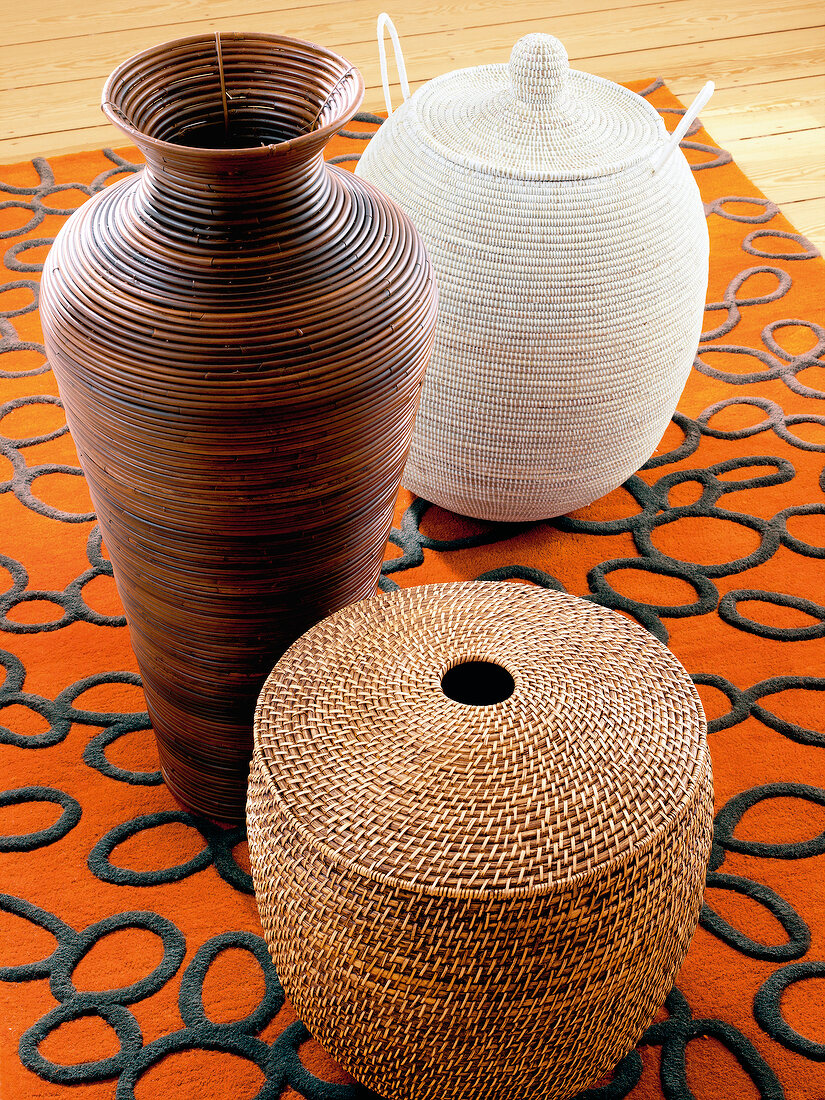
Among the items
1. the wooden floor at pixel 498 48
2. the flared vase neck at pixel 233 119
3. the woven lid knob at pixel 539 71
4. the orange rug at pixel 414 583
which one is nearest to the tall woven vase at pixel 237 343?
the flared vase neck at pixel 233 119

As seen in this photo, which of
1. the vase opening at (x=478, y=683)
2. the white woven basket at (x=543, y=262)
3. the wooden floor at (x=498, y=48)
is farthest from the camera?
the wooden floor at (x=498, y=48)

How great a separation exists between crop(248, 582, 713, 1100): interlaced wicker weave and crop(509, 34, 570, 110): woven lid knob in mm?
737

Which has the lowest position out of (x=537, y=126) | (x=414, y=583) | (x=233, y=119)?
(x=414, y=583)

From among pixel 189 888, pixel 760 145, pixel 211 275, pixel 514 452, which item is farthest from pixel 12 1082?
pixel 760 145

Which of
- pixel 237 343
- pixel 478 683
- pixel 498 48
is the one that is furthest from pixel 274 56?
pixel 498 48

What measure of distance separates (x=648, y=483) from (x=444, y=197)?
56cm

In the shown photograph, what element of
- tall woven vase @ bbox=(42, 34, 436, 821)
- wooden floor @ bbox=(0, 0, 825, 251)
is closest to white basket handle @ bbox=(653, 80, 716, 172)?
tall woven vase @ bbox=(42, 34, 436, 821)

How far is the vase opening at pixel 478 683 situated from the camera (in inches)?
37.4

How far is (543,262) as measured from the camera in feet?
4.27

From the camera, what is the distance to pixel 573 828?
816 mm

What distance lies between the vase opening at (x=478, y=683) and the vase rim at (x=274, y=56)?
17.2 inches

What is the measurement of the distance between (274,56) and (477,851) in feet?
2.27

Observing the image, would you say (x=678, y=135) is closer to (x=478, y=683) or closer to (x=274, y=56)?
(x=274, y=56)

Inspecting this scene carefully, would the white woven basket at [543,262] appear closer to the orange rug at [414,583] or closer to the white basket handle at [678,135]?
the white basket handle at [678,135]
